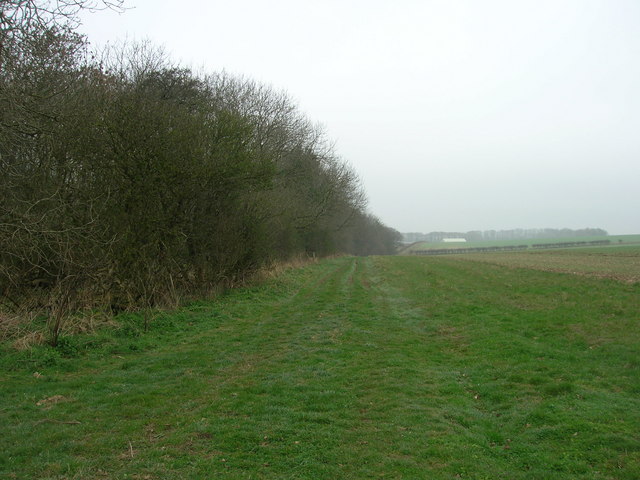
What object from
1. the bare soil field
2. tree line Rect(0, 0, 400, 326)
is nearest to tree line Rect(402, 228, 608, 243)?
Answer: the bare soil field

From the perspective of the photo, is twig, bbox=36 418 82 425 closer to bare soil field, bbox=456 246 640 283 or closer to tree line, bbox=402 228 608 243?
bare soil field, bbox=456 246 640 283

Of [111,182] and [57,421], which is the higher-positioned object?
[111,182]

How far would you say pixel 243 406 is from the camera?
5852mm

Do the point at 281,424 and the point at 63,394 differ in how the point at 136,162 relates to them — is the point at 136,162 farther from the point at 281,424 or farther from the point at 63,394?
the point at 281,424

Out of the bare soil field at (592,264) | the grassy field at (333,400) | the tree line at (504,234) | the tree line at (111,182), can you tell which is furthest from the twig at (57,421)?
the tree line at (504,234)

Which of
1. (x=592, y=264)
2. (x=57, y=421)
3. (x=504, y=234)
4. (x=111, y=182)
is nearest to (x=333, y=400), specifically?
(x=57, y=421)

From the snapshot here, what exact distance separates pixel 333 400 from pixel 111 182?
8.93m

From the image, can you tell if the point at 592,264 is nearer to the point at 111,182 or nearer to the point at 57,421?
the point at 111,182

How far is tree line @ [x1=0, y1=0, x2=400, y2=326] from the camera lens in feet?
24.6

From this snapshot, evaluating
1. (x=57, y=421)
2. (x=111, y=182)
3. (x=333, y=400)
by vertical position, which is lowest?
(x=333, y=400)

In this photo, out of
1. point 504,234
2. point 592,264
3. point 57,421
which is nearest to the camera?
point 57,421

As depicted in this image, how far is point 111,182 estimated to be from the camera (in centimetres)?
1191

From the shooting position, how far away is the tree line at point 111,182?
750 centimetres

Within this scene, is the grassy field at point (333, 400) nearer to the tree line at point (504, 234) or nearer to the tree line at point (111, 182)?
the tree line at point (111, 182)
